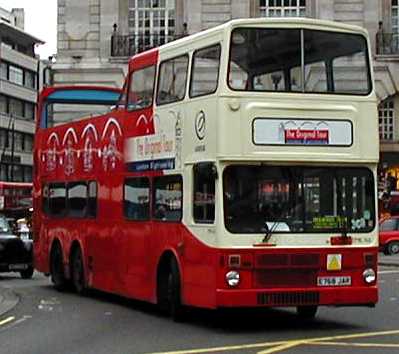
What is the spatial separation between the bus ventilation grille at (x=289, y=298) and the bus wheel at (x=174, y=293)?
1.58 meters

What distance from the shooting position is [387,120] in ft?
162

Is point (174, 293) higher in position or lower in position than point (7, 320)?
higher

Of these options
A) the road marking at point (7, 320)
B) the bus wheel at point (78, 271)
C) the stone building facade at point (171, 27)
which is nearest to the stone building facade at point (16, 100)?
the stone building facade at point (171, 27)

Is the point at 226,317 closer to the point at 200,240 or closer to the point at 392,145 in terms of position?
the point at 200,240

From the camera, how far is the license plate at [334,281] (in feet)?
45.9

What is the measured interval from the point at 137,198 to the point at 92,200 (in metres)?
2.65

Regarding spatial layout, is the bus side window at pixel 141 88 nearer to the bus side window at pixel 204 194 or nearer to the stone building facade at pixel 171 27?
the bus side window at pixel 204 194

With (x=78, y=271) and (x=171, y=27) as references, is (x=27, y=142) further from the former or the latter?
(x=78, y=271)

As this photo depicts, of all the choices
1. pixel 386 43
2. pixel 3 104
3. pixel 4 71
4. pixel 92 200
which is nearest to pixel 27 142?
pixel 3 104

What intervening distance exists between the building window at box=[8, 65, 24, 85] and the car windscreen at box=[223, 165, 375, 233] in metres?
95.7

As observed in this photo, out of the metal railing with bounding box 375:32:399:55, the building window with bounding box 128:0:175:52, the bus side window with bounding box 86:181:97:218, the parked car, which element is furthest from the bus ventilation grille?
the building window with bounding box 128:0:175:52

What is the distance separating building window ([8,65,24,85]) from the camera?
10719cm

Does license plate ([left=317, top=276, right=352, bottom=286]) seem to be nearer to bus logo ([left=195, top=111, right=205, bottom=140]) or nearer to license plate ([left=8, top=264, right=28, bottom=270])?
bus logo ([left=195, top=111, right=205, bottom=140])

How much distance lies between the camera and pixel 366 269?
46.7 ft
